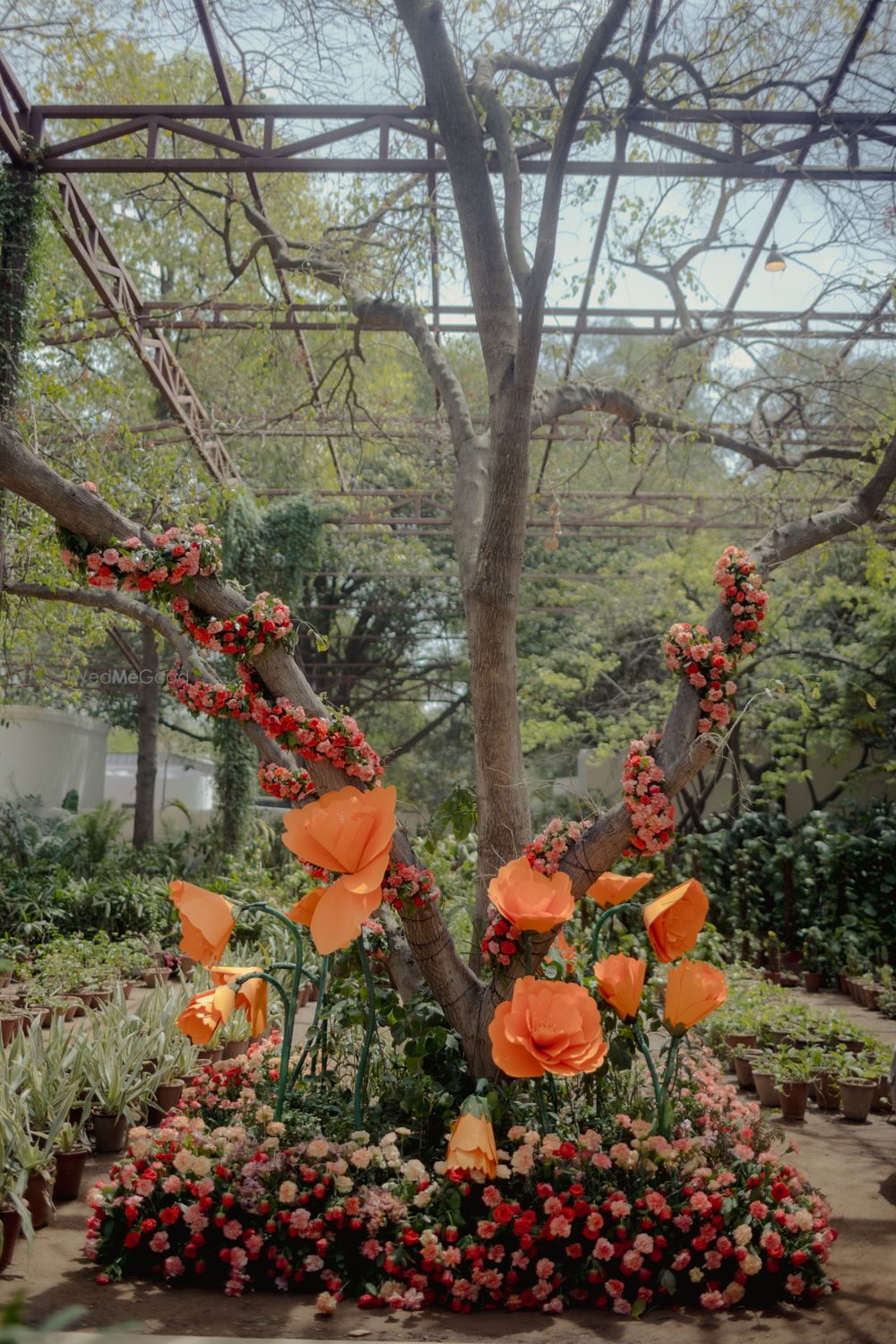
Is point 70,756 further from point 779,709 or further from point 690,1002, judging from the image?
point 690,1002

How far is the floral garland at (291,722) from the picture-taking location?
376cm

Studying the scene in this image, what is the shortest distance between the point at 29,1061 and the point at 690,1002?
7.87 ft

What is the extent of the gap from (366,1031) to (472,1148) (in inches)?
30.0

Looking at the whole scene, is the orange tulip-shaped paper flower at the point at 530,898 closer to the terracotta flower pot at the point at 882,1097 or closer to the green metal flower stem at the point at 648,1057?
the green metal flower stem at the point at 648,1057

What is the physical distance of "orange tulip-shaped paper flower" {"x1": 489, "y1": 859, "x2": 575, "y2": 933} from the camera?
324cm

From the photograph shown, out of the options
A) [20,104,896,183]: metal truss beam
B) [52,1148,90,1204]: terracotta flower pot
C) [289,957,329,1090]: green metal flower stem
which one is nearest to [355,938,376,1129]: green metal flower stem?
[289,957,329,1090]: green metal flower stem

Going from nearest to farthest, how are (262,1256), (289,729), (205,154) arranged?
(262,1256) → (289,729) → (205,154)

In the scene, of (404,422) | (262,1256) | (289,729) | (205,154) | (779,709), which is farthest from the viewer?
(779,709)

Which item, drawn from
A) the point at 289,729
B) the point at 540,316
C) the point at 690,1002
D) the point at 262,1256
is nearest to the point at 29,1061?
the point at 262,1256

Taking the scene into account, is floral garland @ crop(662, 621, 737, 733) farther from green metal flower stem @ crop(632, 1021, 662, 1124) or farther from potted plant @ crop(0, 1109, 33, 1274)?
potted plant @ crop(0, 1109, 33, 1274)

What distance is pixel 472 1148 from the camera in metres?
2.92

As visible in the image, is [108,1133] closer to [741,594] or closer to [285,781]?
[285,781]

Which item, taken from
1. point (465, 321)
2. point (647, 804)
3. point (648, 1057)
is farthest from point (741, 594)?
point (465, 321)

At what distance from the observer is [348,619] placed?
19.3 m
